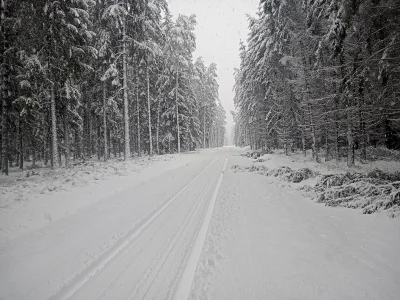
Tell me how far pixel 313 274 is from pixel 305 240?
1.12 meters

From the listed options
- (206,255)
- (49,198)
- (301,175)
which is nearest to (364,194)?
(301,175)

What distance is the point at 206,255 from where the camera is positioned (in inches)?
143

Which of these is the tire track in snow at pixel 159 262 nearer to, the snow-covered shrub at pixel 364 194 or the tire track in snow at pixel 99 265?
the tire track in snow at pixel 99 265

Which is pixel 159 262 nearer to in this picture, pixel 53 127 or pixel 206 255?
pixel 206 255

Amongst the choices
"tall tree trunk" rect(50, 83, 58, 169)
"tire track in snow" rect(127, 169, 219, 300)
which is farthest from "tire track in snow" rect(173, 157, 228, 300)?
"tall tree trunk" rect(50, 83, 58, 169)

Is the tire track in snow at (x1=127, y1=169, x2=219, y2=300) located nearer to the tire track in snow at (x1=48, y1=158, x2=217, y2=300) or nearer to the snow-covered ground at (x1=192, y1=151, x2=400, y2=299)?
the snow-covered ground at (x1=192, y1=151, x2=400, y2=299)

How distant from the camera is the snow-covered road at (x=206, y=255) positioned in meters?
2.78

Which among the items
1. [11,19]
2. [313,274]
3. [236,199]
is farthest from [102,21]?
[313,274]

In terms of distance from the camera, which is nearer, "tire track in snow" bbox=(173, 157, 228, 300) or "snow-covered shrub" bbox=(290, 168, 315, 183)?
"tire track in snow" bbox=(173, 157, 228, 300)

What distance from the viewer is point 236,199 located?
7191 mm

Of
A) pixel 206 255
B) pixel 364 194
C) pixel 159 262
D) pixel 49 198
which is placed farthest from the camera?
pixel 49 198

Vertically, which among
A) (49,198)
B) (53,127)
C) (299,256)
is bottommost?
(299,256)

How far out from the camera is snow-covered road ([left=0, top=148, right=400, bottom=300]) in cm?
278

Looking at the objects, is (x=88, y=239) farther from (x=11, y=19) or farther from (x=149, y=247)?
(x=11, y=19)
